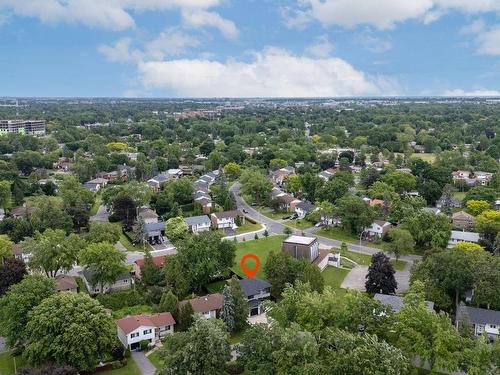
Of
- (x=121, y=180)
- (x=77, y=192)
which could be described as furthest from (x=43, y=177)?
(x=77, y=192)

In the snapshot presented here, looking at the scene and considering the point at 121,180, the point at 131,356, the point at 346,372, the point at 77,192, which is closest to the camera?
the point at 346,372

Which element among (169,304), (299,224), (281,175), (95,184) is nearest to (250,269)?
(169,304)

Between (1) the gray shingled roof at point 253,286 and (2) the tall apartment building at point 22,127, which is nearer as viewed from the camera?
(1) the gray shingled roof at point 253,286

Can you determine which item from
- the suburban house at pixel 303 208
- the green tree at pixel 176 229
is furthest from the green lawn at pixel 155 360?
the suburban house at pixel 303 208

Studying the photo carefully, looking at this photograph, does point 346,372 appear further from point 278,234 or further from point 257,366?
point 278,234

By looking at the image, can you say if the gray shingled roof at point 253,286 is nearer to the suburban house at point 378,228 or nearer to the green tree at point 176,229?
the green tree at point 176,229

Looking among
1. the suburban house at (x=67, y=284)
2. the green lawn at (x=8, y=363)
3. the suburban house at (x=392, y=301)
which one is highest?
the suburban house at (x=392, y=301)
